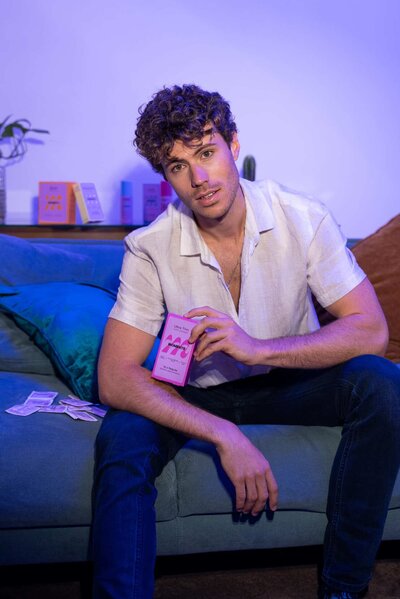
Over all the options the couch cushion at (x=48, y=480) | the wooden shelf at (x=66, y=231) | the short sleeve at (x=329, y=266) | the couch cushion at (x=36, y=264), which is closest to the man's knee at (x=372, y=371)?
the short sleeve at (x=329, y=266)

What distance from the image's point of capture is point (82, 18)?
9.68 ft

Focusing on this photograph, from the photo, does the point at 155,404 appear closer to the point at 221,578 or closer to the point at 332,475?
the point at 332,475

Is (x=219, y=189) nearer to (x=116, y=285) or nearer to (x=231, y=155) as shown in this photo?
(x=231, y=155)

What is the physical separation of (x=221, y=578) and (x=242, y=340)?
66cm

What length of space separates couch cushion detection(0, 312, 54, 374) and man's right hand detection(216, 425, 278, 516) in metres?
0.88

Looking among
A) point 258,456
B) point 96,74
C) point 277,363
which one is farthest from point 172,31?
point 258,456

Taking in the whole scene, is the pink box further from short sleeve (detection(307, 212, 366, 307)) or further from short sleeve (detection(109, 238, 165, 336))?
short sleeve (detection(307, 212, 366, 307))

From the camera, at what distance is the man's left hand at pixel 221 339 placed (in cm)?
155

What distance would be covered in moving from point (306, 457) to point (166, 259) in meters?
0.61

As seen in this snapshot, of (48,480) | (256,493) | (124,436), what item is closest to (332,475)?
(256,493)

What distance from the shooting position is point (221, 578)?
1756mm

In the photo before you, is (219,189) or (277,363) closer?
(277,363)

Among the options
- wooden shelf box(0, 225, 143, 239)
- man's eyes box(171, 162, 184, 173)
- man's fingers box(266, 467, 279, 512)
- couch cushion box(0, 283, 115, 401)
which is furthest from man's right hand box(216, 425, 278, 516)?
wooden shelf box(0, 225, 143, 239)

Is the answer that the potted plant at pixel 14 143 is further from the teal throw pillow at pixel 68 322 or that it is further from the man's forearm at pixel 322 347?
the man's forearm at pixel 322 347
